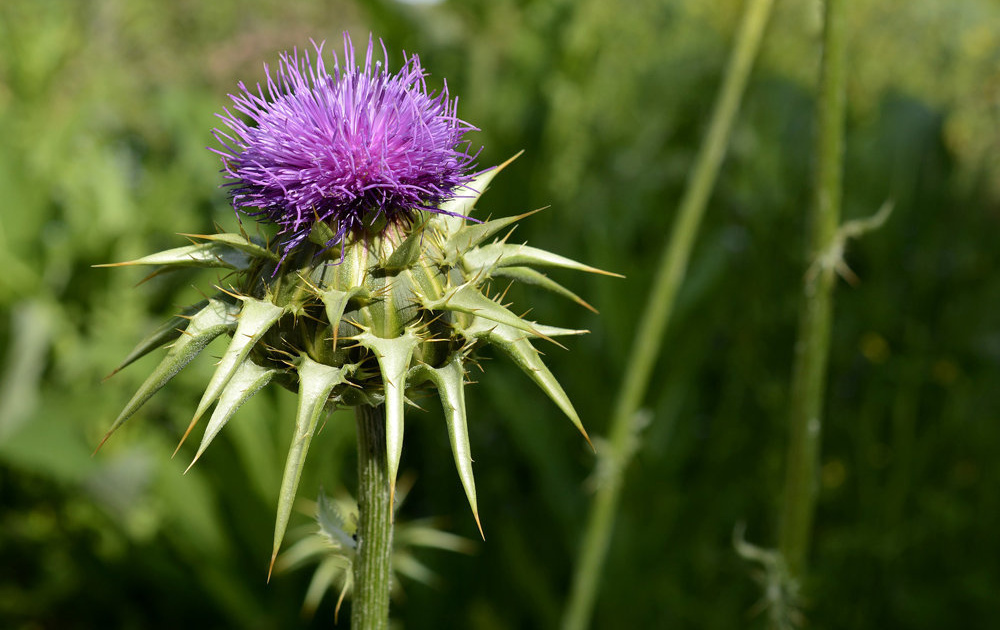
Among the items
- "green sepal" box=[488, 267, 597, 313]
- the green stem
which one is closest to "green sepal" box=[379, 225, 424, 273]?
"green sepal" box=[488, 267, 597, 313]

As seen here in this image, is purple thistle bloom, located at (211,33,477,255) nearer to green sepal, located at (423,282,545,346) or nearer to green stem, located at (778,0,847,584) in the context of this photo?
green sepal, located at (423,282,545,346)

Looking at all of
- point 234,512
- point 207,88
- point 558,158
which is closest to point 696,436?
point 558,158

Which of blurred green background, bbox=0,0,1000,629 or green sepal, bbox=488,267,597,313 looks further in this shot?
blurred green background, bbox=0,0,1000,629

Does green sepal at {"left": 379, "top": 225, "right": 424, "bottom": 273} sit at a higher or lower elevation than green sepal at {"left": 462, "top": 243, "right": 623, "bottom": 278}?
lower

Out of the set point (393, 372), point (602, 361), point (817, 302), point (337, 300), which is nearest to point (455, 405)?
point (393, 372)

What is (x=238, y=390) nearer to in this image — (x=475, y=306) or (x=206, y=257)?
Result: (x=206, y=257)

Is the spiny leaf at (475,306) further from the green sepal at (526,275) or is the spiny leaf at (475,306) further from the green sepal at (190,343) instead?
the green sepal at (190,343)

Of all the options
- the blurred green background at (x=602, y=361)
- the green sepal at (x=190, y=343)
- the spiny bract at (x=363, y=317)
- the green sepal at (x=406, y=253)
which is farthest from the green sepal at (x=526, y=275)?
the blurred green background at (x=602, y=361)
